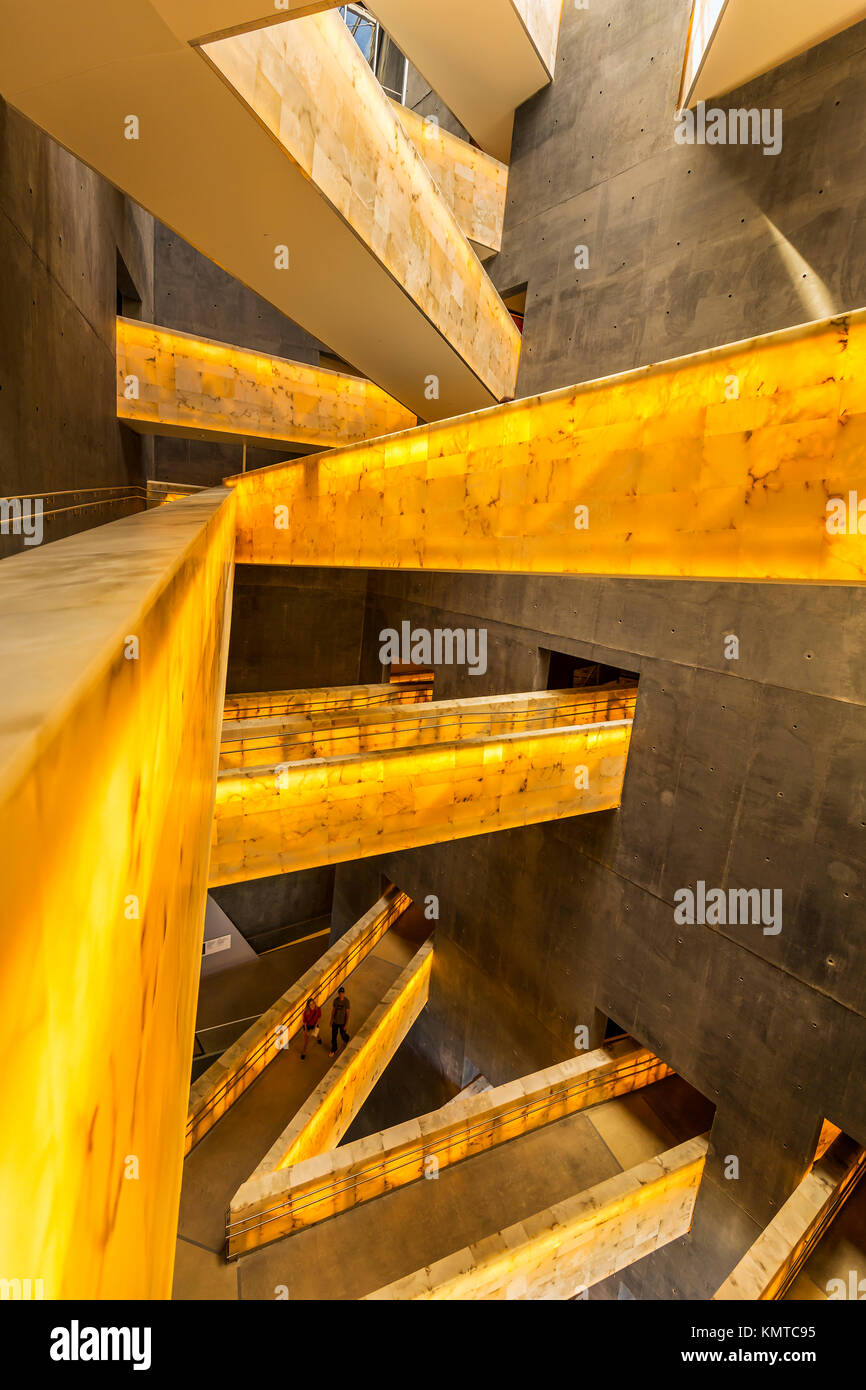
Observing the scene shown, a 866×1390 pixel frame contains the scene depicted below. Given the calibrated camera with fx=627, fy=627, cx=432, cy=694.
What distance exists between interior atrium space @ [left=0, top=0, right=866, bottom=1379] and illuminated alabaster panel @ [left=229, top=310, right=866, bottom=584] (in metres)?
0.03

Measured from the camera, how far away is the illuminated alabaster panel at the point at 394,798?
6066mm

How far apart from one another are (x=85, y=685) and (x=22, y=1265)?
52cm

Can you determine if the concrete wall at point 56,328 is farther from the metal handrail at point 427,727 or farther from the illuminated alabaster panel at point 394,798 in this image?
the illuminated alabaster panel at point 394,798

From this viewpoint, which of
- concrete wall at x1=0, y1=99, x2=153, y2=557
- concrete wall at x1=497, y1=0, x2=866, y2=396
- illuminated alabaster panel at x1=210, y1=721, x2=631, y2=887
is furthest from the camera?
concrete wall at x1=497, y1=0, x2=866, y2=396

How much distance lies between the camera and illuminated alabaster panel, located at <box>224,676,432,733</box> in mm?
11164

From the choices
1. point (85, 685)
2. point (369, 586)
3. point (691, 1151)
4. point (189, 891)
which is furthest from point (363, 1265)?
point (369, 586)

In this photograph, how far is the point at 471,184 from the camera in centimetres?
1063

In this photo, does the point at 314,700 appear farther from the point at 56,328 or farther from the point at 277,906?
the point at 277,906

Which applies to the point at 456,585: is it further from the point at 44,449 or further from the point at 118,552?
the point at 118,552

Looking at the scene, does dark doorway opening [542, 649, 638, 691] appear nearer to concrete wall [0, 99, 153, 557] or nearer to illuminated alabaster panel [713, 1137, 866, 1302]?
illuminated alabaster panel [713, 1137, 866, 1302]

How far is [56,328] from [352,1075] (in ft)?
33.6

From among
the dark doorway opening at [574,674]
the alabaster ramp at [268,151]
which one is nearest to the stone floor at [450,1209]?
the dark doorway opening at [574,674]

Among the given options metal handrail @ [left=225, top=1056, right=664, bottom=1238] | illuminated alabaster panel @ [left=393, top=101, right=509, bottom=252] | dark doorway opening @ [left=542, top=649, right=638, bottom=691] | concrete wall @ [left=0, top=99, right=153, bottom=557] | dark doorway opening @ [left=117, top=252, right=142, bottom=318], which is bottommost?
metal handrail @ [left=225, top=1056, right=664, bottom=1238]

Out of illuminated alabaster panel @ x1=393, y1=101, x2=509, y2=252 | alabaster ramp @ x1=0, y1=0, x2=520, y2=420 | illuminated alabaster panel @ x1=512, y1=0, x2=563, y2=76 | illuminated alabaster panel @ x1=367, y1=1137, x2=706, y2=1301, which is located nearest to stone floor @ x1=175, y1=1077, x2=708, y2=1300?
illuminated alabaster panel @ x1=367, y1=1137, x2=706, y2=1301
